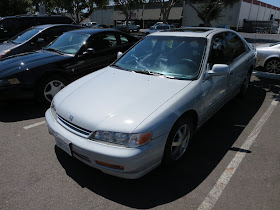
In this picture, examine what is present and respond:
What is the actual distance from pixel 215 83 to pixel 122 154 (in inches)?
73.1

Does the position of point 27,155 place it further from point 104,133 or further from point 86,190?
point 104,133

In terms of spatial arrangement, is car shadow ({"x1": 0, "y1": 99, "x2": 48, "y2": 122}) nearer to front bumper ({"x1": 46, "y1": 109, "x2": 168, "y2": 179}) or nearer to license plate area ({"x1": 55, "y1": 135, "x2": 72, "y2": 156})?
license plate area ({"x1": 55, "y1": 135, "x2": 72, "y2": 156})

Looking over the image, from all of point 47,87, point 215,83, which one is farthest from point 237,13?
point 47,87

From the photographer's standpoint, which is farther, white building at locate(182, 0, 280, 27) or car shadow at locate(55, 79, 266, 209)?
white building at locate(182, 0, 280, 27)

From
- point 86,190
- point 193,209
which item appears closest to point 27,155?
point 86,190

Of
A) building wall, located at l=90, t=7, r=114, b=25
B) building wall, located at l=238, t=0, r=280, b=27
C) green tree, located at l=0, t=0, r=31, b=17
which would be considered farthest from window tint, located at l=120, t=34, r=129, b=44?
building wall, located at l=90, t=7, r=114, b=25

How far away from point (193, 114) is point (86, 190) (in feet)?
5.20

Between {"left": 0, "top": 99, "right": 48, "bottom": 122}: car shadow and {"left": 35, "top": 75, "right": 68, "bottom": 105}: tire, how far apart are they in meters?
0.18

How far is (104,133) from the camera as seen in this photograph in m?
2.24

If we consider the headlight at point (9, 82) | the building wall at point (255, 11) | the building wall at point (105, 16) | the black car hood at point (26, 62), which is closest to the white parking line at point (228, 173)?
the headlight at point (9, 82)

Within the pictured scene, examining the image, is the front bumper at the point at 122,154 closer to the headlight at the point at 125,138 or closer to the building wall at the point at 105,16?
the headlight at the point at 125,138

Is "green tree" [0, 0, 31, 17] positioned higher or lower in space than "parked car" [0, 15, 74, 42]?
higher

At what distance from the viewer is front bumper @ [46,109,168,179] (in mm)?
2148

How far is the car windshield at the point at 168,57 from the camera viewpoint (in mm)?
3101
